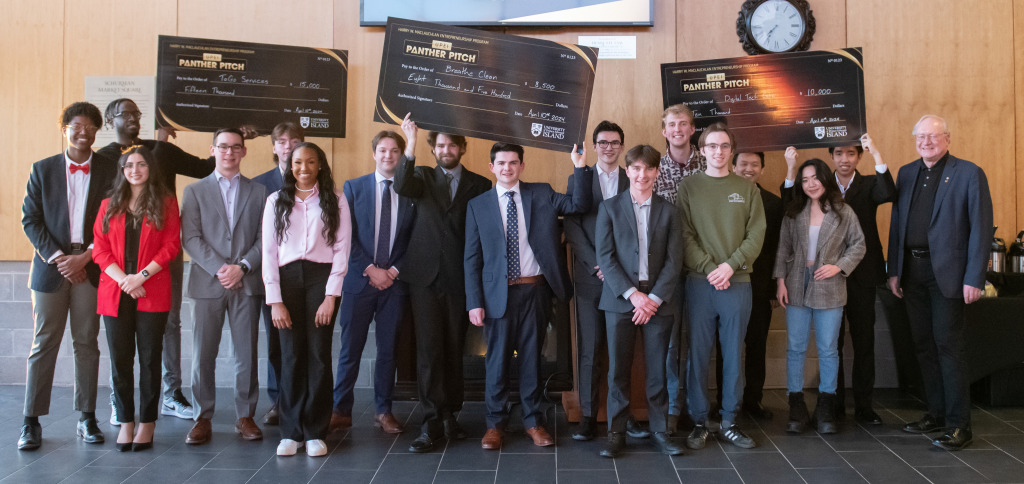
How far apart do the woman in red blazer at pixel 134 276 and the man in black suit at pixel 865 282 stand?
3.37 metres

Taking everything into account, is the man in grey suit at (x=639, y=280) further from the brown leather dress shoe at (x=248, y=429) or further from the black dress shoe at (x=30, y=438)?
the black dress shoe at (x=30, y=438)

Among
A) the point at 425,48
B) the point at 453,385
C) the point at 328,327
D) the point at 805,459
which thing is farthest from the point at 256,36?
the point at 805,459

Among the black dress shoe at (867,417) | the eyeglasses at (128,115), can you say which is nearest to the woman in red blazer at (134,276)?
the eyeglasses at (128,115)

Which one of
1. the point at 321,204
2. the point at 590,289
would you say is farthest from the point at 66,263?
the point at 590,289

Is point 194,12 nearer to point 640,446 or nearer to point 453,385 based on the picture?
point 453,385

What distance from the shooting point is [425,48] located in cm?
376

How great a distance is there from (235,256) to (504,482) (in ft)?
5.92

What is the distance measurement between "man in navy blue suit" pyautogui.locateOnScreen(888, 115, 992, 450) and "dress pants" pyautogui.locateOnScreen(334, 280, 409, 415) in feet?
8.99

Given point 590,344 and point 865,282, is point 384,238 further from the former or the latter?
point 865,282

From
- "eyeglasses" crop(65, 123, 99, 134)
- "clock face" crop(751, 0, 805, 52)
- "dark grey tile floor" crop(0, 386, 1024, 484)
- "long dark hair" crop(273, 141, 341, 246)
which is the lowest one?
"dark grey tile floor" crop(0, 386, 1024, 484)

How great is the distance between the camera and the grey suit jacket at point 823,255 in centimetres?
365

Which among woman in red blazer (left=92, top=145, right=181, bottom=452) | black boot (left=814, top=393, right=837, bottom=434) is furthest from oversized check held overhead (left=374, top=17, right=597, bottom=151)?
black boot (left=814, top=393, right=837, bottom=434)

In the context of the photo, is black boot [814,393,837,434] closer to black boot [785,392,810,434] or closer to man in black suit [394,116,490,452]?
black boot [785,392,810,434]

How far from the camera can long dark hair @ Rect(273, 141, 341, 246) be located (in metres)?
3.26
